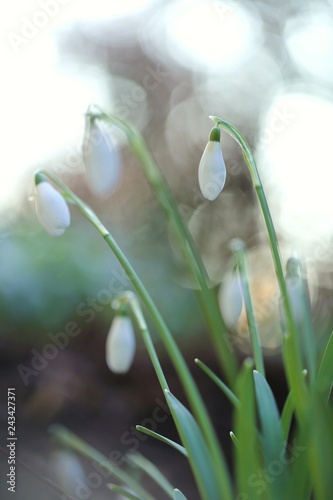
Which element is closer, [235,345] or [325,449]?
[325,449]

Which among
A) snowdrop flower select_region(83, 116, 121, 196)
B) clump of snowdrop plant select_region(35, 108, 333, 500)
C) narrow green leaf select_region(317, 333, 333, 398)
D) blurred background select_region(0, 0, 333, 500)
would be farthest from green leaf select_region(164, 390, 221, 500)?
blurred background select_region(0, 0, 333, 500)

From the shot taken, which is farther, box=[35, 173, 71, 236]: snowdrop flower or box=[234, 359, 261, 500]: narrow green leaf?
box=[35, 173, 71, 236]: snowdrop flower

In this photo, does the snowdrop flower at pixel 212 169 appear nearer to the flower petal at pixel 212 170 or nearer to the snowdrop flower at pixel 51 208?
the flower petal at pixel 212 170

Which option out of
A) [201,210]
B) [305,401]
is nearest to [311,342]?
[305,401]

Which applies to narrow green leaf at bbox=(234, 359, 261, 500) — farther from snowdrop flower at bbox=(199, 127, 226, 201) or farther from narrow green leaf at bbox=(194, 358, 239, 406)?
snowdrop flower at bbox=(199, 127, 226, 201)

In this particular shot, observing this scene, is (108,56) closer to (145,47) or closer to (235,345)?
(145,47)

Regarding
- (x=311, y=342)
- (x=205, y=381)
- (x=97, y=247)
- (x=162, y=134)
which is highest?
(x=162, y=134)

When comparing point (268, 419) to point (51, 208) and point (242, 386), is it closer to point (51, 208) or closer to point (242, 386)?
point (242, 386)
